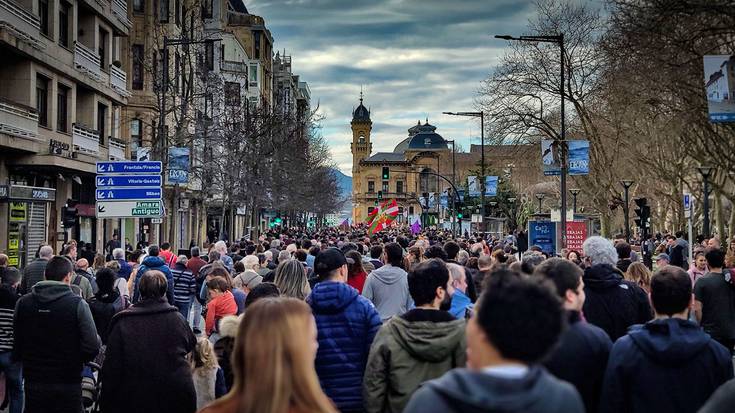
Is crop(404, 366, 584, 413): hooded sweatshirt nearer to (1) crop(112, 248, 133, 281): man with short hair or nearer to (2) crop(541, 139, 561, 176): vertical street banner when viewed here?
(1) crop(112, 248, 133, 281): man with short hair

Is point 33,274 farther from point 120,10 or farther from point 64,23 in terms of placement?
point 120,10

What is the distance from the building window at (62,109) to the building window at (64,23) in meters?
1.50

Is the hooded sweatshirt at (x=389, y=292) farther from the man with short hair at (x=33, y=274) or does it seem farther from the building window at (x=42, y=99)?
the building window at (x=42, y=99)

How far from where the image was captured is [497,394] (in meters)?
2.80

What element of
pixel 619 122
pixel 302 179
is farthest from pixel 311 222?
pixel 619 122

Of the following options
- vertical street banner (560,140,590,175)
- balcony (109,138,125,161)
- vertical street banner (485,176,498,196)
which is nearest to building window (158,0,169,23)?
balcony (109,138,125,161)

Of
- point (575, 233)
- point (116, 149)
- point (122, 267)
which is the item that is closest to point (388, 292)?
point (122, 267)

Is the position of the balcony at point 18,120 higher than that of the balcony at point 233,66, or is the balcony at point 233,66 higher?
the balcony at point 233,66

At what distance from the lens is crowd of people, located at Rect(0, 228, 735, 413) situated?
3.00 metres

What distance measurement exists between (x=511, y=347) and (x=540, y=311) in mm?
165

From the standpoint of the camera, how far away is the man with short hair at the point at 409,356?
5629mm

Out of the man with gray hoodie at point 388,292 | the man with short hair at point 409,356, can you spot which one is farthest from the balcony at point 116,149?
the man with short hair at point 409,356

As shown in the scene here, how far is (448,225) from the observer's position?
74.4 m

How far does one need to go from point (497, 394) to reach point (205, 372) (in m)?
4.45
